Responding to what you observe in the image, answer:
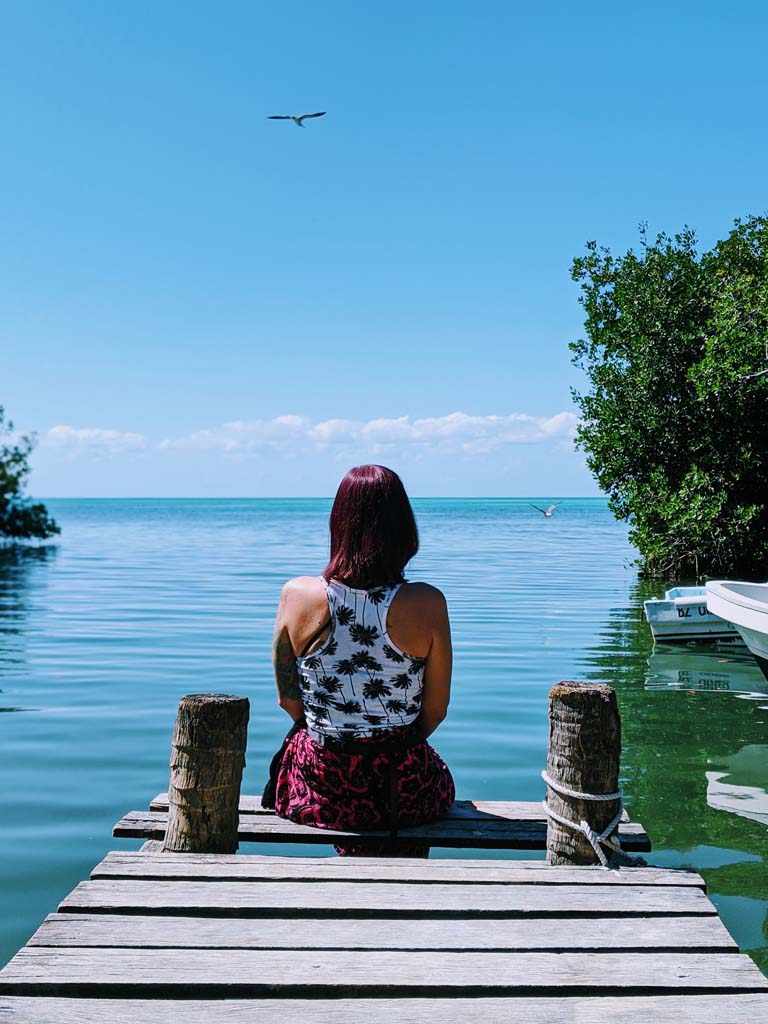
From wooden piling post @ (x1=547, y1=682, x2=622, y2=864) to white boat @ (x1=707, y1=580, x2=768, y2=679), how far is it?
6.79 meters

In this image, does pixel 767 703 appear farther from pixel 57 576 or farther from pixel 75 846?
pixel 57 576

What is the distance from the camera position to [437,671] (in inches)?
169

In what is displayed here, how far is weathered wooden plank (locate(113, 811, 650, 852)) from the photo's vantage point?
4246 millimetres

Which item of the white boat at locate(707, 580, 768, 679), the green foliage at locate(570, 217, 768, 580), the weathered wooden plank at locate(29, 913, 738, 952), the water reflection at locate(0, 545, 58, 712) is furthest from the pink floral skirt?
the green foliage at locate(570, 217, 768, 580)

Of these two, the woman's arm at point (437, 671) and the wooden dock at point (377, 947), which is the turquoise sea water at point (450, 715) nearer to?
the wooden dock at point (377, 947)

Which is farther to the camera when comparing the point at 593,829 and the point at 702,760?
the point at 702,760

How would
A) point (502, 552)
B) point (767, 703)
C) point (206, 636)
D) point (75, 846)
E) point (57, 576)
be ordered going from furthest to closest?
point (502, 552) → point (57, 576) → point (206, 636) → point (767, 703) → point (75, 846)

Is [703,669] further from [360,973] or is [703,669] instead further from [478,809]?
[360,973]

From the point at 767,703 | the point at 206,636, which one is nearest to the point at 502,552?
the point at 206,636

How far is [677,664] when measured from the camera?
13.5m

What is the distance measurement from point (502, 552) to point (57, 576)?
16152 millimetres

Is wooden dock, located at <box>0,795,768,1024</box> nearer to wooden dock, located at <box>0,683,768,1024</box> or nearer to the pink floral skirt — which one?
wooden dock, located at <box>0,683,768,1024</box>

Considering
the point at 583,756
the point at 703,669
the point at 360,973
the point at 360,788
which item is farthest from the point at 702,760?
the point at 360,973

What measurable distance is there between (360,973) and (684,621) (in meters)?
12.8
